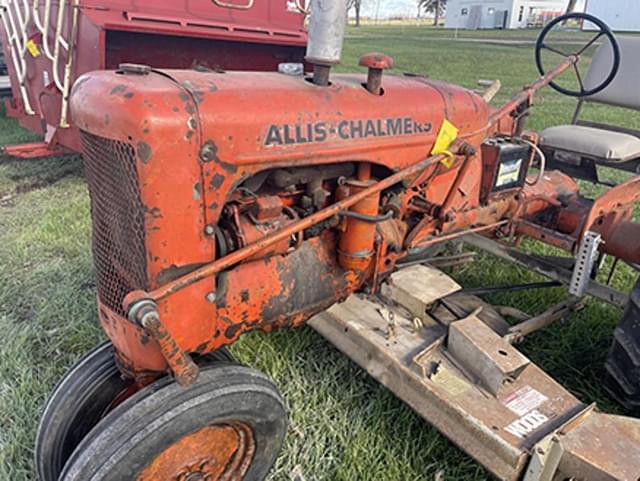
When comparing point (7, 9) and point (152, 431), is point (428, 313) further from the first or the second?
point (7, 9)

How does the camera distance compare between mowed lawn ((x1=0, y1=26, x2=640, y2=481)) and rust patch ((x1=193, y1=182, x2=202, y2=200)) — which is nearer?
rust patch ((x1=193, y1=182, x2=202, y2=200))

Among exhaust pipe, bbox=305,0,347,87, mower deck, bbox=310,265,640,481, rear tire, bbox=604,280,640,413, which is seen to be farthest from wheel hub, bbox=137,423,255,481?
rear tire, bbox=604,280,640,413

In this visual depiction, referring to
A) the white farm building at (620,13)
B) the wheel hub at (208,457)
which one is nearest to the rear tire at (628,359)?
the wheel hub at (208,457)

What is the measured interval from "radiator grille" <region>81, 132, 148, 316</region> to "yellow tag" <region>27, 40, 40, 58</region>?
9.81 ft

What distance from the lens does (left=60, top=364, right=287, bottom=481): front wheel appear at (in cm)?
141

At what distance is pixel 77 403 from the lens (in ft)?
5.67

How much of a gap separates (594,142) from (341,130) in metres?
2.07

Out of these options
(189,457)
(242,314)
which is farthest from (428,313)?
(189,457)

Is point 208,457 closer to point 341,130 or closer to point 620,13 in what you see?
point 341,130

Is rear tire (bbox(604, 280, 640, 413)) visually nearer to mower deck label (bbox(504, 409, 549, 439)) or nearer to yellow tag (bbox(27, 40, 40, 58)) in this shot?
mower deck label (bbox(504, 409, 549, 439))

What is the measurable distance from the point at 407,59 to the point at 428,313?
54.8ft

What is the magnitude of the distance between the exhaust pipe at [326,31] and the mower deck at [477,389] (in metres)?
1.02

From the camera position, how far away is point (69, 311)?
275 cm

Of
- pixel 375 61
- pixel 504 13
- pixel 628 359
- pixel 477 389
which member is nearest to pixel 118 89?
pixel 375 61
